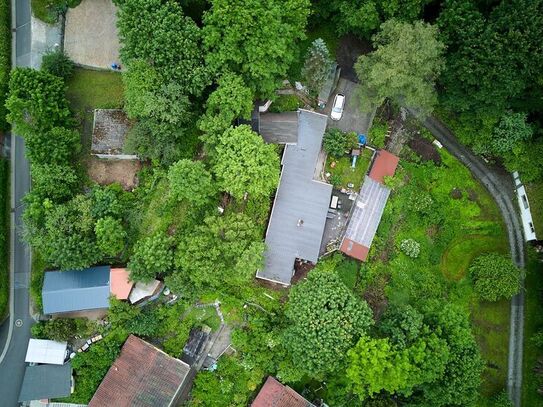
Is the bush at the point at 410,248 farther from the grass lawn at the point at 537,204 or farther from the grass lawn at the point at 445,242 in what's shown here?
the grass lawn at the point at 537,204

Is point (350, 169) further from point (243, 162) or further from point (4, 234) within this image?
point (4, 234)

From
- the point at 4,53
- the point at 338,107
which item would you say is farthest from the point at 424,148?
the point at 4,53

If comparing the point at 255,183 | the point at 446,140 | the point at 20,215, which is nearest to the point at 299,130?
the point at 255,183

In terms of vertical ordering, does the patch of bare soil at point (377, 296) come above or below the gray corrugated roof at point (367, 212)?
below

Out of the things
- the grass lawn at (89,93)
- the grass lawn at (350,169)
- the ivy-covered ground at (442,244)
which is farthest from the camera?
the grass lawn at (350,169)

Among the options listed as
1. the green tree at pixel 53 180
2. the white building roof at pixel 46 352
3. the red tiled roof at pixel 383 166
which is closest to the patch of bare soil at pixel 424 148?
the red tiled roof at pixel 383 166

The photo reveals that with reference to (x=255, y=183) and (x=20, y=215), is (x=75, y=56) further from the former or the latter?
(x=255, y=183)
